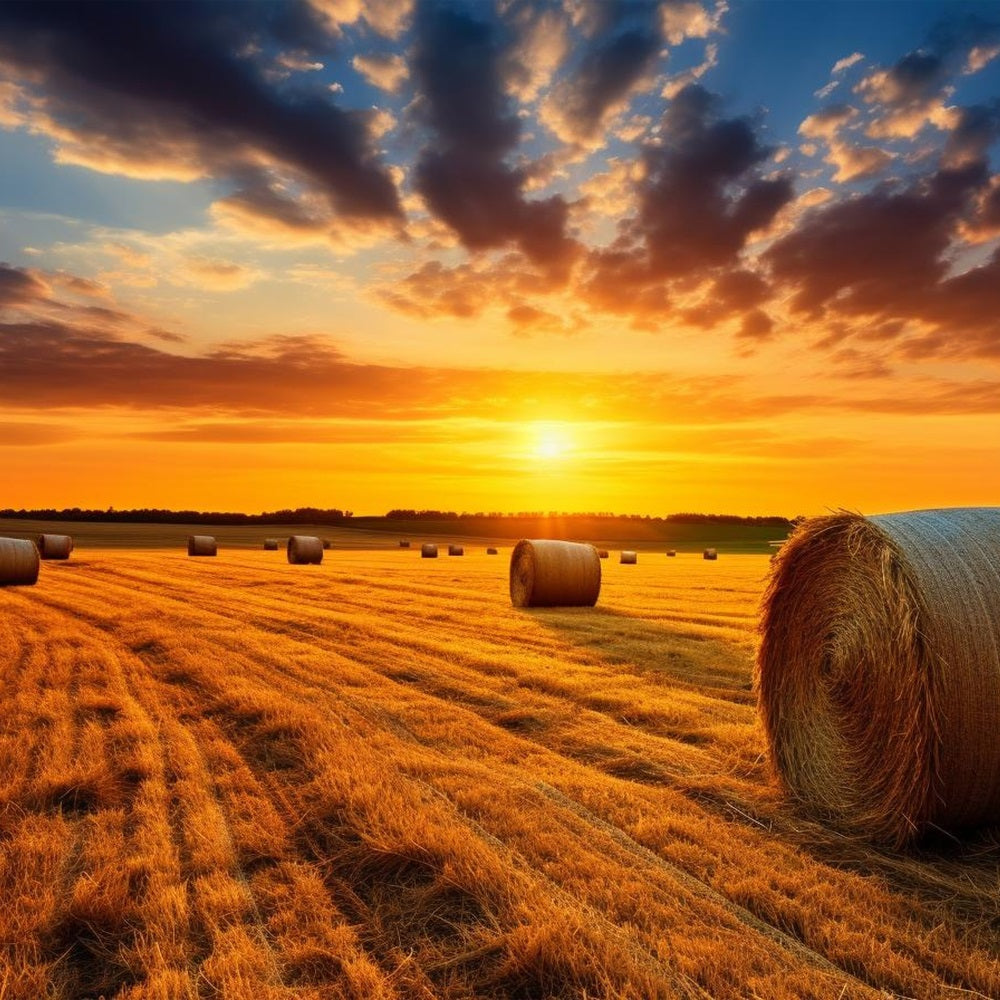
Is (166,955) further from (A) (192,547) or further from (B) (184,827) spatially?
(A) (192,547)

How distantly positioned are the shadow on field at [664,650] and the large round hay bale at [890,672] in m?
2.90

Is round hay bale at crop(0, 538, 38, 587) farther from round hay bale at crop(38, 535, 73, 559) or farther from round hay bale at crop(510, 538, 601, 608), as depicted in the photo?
round hay bale at crop(38, 535, 73, 559)

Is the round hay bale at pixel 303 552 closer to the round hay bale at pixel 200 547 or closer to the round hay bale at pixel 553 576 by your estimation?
the round hay bale at pixel 200 547

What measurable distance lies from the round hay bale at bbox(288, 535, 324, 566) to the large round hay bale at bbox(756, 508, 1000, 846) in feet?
105

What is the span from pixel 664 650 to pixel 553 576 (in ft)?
22.6

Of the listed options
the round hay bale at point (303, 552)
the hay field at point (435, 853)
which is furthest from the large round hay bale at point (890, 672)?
the round hay bale at point (303, 552)

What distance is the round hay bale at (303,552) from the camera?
3778 cm

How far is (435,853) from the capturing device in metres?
5.27

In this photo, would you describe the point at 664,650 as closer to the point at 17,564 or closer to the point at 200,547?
the point at 17,564

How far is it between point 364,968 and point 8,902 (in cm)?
206

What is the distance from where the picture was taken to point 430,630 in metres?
15.5

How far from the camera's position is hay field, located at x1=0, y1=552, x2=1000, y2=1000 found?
13.5 ft

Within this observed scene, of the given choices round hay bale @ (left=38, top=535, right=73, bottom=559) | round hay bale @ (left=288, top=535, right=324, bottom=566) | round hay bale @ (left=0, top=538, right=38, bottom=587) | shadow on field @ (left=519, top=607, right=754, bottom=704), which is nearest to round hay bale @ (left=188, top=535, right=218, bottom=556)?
round hay bale @ (left=38, top=535, right=73, bottom=559)

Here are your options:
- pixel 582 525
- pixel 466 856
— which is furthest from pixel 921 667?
pixel 582 525
